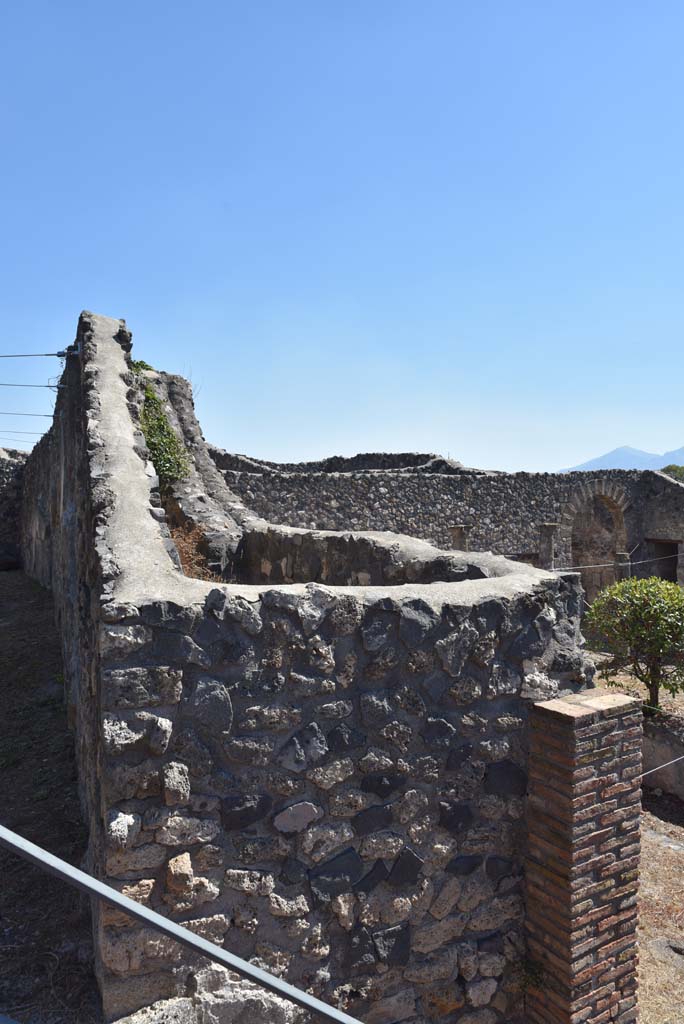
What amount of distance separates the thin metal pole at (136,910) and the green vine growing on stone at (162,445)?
200 inches

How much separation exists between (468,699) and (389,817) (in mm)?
509

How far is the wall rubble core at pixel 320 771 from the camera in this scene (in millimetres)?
2100

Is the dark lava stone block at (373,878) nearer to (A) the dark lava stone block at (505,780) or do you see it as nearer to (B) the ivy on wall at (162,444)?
(A) the dark lava stone block at (505,780)

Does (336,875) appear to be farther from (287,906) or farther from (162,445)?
(162,445)

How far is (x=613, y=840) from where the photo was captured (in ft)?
9.18

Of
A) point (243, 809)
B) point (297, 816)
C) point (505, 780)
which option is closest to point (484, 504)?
point (505, 780)

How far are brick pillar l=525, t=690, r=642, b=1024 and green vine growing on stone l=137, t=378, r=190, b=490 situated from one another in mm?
4207

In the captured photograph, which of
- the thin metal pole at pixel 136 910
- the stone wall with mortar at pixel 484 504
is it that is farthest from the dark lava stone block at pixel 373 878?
the stone wall with mortar at pixel 484 504

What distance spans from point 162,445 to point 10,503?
961 centimetres

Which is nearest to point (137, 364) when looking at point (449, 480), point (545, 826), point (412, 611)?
point (412, 611)

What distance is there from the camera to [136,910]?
1.11 m

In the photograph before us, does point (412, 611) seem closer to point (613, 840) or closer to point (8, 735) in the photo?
point (613, 840)

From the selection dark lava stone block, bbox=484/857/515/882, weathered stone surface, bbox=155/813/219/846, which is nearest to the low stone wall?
dark lava stone block, bbox=484/857/515/882

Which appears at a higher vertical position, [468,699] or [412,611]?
[412,611]
